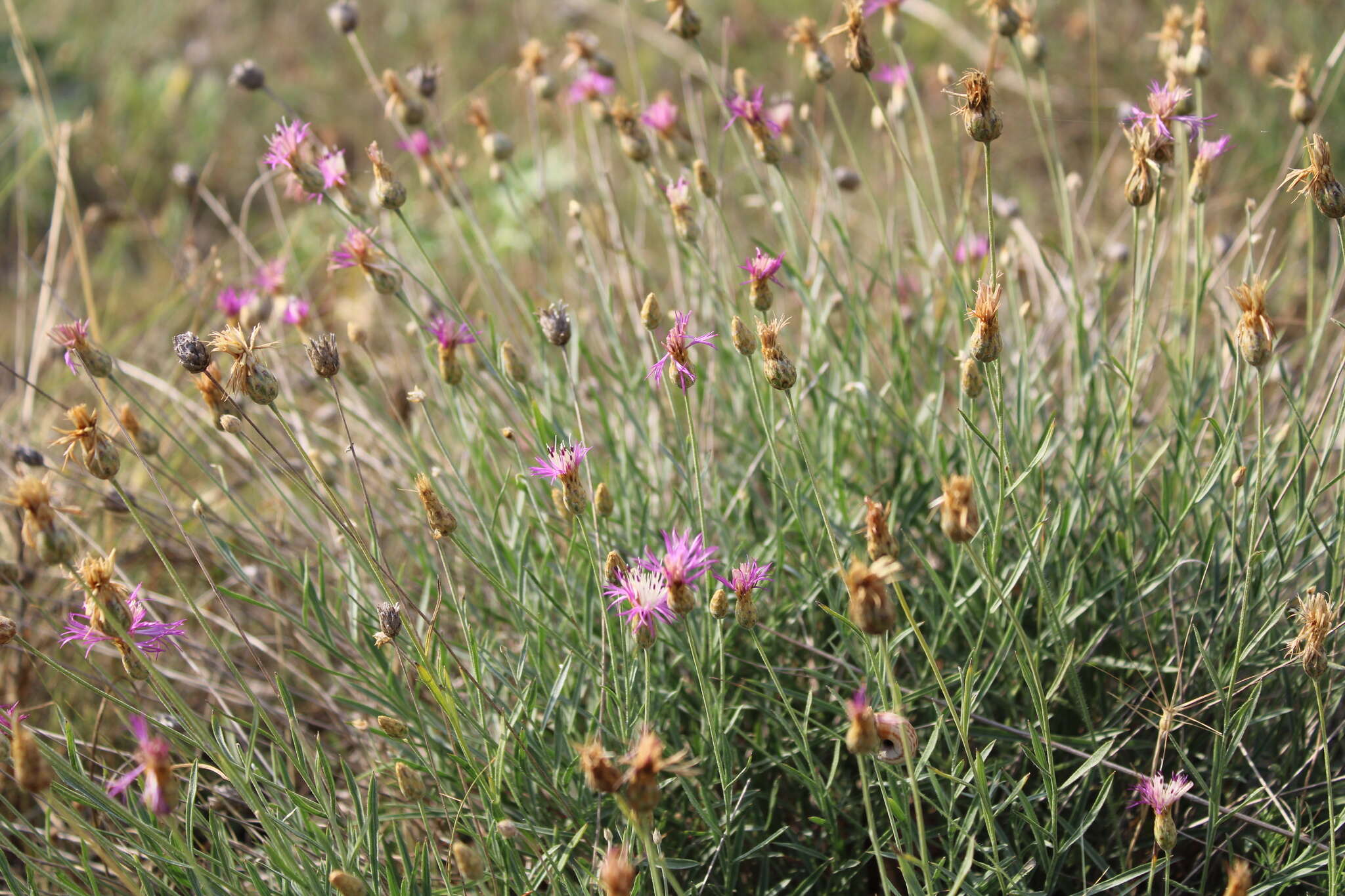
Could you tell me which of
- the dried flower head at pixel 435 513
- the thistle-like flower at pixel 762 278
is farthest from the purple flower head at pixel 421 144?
the dried flower head at pixel 435 513

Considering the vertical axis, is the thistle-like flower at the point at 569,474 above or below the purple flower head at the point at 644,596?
above

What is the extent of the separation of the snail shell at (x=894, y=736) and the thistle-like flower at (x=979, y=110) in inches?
32.8

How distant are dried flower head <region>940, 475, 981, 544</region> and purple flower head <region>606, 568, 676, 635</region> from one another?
41cm

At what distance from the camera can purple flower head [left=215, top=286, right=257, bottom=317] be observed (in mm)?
2309

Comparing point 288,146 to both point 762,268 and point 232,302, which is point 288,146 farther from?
point 762,268

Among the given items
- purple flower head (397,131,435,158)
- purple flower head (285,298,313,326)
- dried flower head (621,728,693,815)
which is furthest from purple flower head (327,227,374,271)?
dried flower head (621,728,693,815)

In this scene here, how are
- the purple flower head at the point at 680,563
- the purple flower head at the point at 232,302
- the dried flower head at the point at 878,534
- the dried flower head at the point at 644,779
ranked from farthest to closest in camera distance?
1. the purple flower head at the point at 232,302
2. the purple flower head at the point at 680,563
3. the dried flower head at the point at 878,534
4. the dried flower head at the point at 644,779

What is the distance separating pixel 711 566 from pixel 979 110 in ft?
2.55

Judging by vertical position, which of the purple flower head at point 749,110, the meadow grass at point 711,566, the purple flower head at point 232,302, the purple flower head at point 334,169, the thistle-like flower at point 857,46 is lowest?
the meadow grass at point 711,566

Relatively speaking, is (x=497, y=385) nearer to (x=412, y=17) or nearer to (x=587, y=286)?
(x=587, y=286)

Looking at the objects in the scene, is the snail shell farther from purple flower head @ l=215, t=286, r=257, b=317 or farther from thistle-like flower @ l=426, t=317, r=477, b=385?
purple flower head @ l=215, t=286, r=257, b=317

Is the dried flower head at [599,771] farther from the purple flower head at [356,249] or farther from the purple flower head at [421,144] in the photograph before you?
the purple flower head at [421,144]

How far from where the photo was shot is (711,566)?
1567 millimetres

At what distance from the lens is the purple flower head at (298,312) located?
2.18 m
